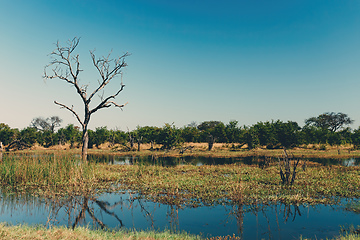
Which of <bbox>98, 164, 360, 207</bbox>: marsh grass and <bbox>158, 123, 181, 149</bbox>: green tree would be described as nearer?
<bbox>98, 164, 360, 207</bbox>: marsh grass

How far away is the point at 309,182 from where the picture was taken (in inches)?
557

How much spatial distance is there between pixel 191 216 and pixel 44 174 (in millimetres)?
9948

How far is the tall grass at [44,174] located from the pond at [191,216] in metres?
1.94

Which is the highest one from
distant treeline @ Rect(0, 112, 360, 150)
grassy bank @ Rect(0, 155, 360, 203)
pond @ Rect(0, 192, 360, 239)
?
distant treeline @ Rect(0, 112, 360, 150)

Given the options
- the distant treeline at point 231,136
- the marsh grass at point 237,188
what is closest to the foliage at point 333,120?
the distant treeline at point 231,136

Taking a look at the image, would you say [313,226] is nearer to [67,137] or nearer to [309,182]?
[309,182]

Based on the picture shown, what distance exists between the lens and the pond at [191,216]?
8094mm

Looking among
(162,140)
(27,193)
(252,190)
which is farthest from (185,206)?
(162,140)

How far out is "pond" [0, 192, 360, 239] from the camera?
8.09m

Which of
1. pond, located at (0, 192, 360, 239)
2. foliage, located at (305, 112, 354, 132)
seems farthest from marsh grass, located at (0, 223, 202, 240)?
foliage, located at (305, 112, 354, 132)

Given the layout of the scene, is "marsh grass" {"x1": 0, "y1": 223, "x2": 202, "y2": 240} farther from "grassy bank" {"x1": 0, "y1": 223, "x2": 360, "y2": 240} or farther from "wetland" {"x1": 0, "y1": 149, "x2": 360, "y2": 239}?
"wetland" {"x1": 0, "y1": 149, "x2": 360, "y2": 239}

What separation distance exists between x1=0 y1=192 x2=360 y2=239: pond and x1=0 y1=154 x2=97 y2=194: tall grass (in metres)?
1.94

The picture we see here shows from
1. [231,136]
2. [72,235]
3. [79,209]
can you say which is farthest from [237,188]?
[231,136]

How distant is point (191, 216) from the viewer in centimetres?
926
